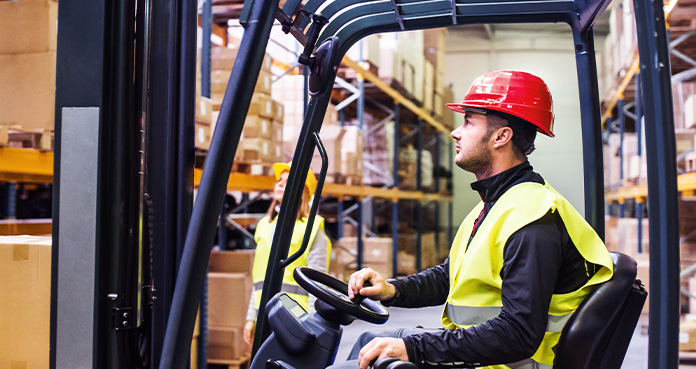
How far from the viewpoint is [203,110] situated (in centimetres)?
492

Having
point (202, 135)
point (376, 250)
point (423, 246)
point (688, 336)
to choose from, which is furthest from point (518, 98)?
point (423, 246)

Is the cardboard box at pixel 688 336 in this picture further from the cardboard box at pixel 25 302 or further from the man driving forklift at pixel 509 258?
the cardboard box at pixel 25 302

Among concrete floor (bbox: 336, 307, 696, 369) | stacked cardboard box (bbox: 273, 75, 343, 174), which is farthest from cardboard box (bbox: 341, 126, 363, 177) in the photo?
concrete floor (bbox: 336, 307, 696, 369)

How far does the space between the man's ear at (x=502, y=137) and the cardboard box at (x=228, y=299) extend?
139 inches

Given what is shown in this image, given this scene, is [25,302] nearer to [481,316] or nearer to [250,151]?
[481,316]

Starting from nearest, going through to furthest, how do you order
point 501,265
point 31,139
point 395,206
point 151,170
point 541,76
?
point 501,265 < point 151,170 < point 31,139 < point 395,206 < point 541,76

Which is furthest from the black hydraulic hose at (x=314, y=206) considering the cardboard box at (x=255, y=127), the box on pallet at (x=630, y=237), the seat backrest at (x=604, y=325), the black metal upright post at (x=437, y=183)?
the black metal upright post at (x=437, y=183)

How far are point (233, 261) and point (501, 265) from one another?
3.95 meters

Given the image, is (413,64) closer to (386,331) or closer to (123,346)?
(386,331)

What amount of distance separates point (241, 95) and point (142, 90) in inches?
19.0

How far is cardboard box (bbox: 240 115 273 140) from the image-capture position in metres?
5.93

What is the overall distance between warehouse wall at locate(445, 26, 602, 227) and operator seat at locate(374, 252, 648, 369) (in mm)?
13107

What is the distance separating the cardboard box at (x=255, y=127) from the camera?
5.93 metres

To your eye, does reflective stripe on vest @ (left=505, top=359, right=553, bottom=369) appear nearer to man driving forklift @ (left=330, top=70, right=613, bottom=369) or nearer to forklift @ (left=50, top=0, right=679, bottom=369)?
man driving forklift @ (left=330, top=70, right=613, bottom=369)
